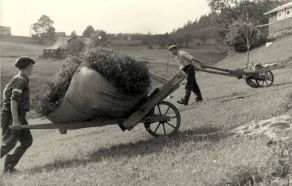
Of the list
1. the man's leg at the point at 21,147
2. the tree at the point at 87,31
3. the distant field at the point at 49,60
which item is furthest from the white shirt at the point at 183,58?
the tree at the point at 87,31

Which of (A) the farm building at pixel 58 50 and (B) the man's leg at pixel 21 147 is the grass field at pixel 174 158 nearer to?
(B) the man's leg at pixel 21 147

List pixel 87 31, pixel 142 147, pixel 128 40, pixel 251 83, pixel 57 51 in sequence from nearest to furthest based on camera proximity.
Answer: pixel 142 147 → pixel 251 83 → pixel 57 51 → pixel 128 40 → pixel 87 31

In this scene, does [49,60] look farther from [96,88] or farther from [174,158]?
[174,158]

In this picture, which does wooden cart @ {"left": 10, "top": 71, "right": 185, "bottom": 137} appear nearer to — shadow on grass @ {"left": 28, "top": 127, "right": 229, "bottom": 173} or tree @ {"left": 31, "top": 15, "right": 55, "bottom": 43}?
shadow on grass @ {"left": 28, "top": 127, "right": 229, "bottom": 173}

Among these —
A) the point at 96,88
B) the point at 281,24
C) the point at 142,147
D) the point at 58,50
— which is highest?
the point at 281,24

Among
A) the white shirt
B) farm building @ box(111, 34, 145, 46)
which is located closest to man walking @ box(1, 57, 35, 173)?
the white shirt

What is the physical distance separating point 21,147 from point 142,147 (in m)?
2.39

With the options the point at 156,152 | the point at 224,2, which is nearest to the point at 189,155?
the point at 156,152

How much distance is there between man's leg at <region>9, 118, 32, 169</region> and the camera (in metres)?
9.23

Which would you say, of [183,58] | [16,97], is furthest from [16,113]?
[183,58]

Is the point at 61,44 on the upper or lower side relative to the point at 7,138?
lower

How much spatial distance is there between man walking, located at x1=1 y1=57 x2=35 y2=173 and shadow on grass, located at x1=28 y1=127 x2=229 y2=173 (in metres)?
0.47

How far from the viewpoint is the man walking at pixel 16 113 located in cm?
905

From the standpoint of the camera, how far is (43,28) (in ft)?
378
